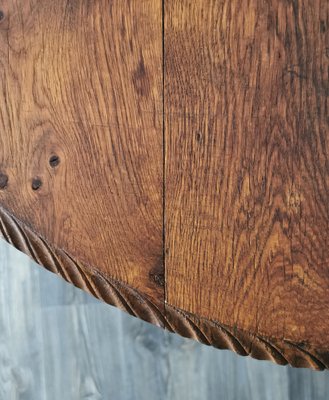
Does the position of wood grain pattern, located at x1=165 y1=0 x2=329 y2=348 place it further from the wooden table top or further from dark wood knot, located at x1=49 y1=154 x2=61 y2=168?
dark wood knot, located at x1=49 y1=154 x2=61 y2=168

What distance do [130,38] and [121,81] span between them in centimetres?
5

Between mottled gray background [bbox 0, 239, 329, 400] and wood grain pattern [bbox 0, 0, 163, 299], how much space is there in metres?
0.52

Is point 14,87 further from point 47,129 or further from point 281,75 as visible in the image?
point 281,75

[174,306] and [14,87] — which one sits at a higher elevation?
[14,87]

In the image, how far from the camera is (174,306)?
2.27 ft

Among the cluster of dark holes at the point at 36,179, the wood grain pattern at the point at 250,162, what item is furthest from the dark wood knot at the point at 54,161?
the wood grain pattern at the point at 250,162

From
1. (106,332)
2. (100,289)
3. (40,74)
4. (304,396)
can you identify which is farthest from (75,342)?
(40,74)

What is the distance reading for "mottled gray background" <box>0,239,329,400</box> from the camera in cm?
122

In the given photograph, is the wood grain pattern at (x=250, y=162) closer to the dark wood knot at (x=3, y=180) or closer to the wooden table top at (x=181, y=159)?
the wooden table top at (x=181, y=159)

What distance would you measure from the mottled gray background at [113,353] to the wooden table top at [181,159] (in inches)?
20.0

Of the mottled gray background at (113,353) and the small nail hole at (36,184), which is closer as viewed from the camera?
the small nail hole at (36,184)

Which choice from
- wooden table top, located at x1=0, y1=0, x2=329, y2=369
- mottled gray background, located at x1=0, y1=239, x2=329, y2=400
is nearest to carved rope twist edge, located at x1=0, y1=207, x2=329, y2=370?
wooden table top, located at x1=0, y1=0, x2=329, y2=369

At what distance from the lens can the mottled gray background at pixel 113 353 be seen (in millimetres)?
1216

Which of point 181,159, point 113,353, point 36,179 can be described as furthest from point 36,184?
point 113,353
